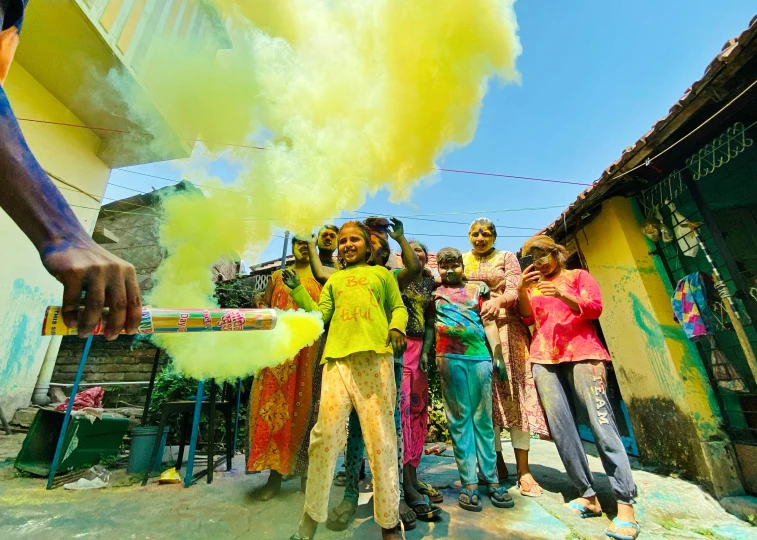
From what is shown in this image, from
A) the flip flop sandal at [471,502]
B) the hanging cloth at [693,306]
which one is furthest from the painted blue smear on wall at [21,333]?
the hanging cloth at [693,306]

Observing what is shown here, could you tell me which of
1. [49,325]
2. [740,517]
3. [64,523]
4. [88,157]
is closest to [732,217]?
[740,517]

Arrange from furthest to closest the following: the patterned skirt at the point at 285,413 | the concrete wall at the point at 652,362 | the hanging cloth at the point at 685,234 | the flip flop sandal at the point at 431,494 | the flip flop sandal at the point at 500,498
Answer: the hanging cloth at the point at 685,234
the concrete wall at the point at 652,362
the patterned skirt at the point at 285,413
the flip flop sandal at the point at 431,494
the flip flop sandal at the point at 500,498

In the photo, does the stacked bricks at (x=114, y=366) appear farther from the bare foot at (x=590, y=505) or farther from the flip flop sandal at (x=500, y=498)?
the bare foot at (x=590, y=505)

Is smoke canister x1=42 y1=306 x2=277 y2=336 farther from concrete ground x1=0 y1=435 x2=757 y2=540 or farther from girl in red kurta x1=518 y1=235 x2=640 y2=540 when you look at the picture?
girl in red kurta x1=518 y1=235 x2=640 y2=540

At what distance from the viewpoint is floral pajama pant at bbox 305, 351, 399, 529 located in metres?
1.99

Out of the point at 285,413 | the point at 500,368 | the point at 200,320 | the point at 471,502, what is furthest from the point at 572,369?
the point at 200,320

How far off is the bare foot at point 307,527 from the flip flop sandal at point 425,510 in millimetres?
833

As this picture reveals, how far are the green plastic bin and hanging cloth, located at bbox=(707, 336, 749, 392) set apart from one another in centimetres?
703

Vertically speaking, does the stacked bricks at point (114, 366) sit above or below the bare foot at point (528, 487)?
above

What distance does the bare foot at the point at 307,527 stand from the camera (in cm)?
197

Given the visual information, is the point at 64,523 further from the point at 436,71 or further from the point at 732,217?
Answer: the point at 732,217

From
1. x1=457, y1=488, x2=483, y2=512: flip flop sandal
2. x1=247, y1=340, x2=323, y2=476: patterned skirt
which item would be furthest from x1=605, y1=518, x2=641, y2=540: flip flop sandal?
x1=247, y1=340, x2=323, y2=476: patterned skirt

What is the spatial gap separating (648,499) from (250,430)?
3.56 meters

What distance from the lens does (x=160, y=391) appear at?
20.0 feet
